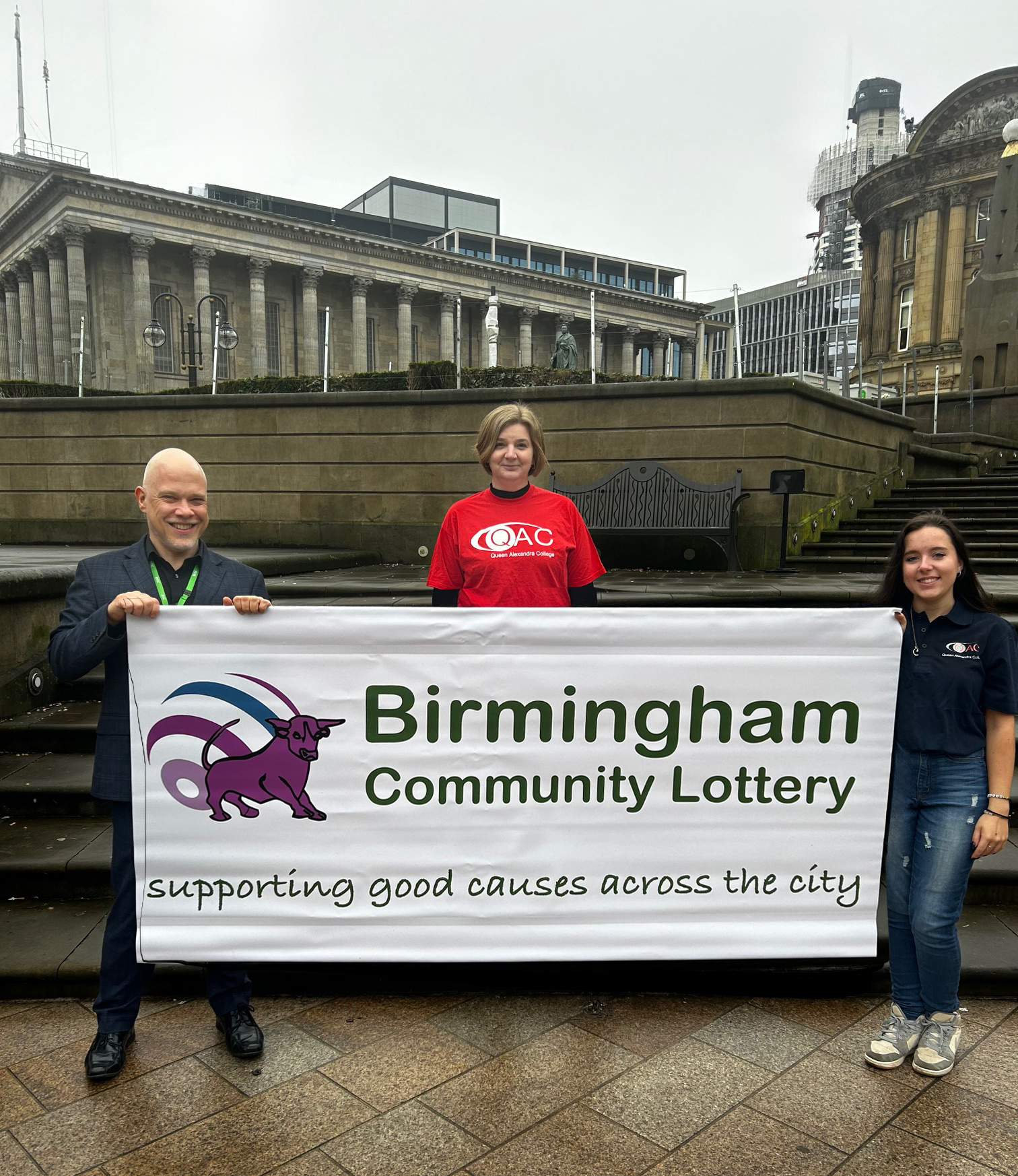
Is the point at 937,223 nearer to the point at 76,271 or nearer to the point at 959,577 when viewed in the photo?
the point at 76,271

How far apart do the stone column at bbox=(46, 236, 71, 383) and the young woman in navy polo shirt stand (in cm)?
5632

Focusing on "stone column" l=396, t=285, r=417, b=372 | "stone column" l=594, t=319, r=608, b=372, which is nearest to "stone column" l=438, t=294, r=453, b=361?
"stone column" l=396, t=285, r=417, b=372

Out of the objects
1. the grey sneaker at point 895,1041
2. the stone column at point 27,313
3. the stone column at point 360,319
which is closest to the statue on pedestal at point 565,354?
the grey sneaker at point 895,1041

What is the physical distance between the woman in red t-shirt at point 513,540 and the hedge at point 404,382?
11229mm

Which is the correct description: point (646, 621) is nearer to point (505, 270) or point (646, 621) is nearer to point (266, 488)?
point (266, 488)

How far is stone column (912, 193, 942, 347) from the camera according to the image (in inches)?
2290

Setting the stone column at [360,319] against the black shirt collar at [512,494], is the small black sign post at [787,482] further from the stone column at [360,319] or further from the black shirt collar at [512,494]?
the stone column at [360,319]

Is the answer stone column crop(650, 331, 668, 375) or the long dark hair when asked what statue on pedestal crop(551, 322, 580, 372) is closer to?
the long dark hair

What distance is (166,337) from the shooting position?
52562mm

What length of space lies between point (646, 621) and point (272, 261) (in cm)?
5999

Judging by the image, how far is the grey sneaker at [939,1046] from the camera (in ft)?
9.52

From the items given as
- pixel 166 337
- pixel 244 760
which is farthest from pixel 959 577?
pixel 166 337

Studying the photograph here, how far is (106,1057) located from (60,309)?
57.6 m

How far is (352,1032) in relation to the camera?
10.4 feet
